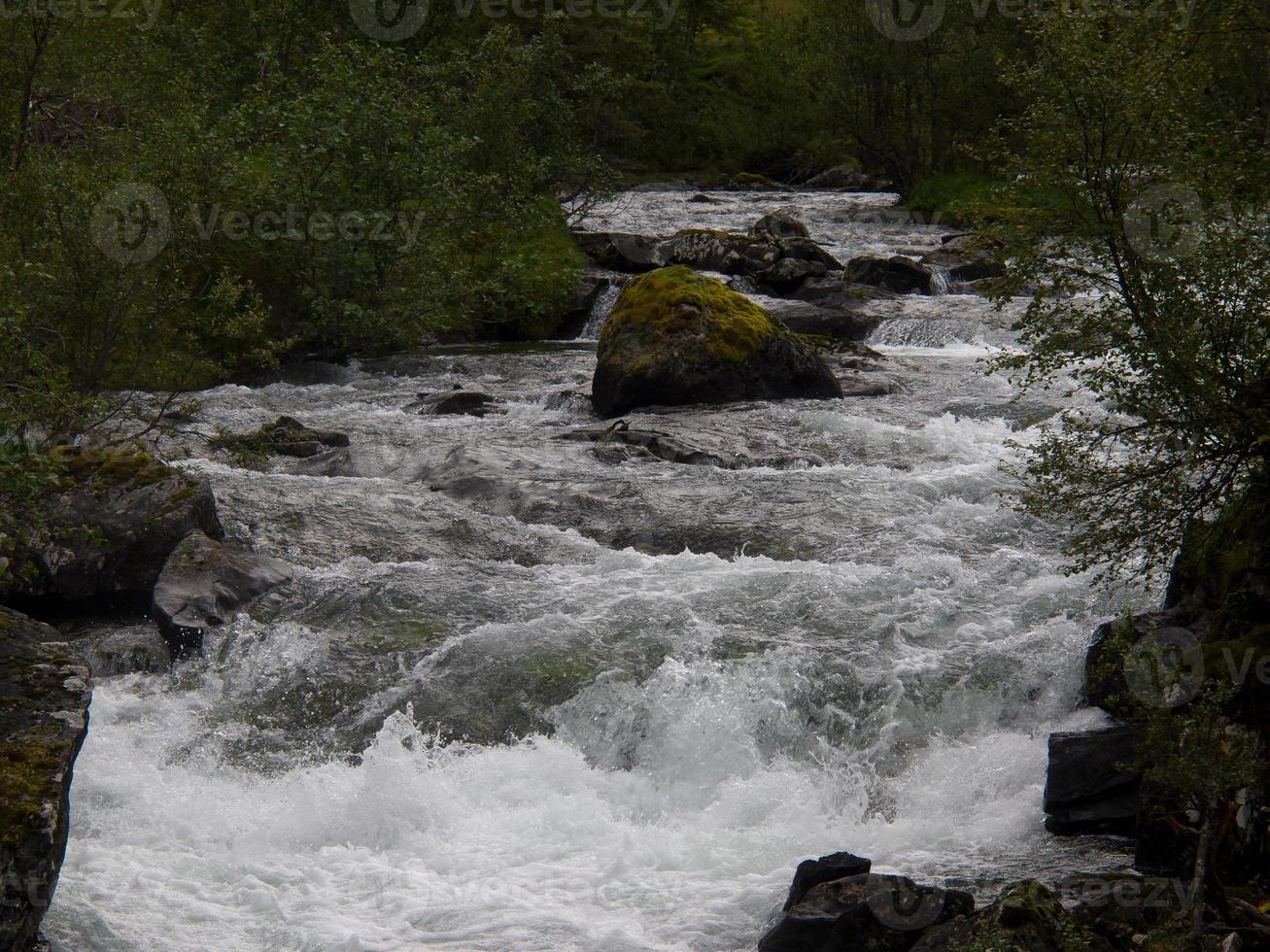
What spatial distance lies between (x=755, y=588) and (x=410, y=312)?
36.2 ft

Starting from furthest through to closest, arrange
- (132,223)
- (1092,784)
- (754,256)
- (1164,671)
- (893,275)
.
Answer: (754,256) < (893,275) < (132,223) < (1092,784) < (1164,671)

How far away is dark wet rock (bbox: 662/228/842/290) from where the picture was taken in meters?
26.2

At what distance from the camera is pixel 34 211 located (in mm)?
14203

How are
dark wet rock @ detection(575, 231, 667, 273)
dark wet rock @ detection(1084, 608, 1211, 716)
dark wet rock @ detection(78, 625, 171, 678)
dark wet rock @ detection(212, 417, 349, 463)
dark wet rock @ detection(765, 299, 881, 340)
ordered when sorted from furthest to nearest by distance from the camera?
dark wet rock @ detection(575, 231, 667, 273) < dark wet rock @ detection(765, 299, 881, 340) < dark wet rock @ detection(212, 417, 349, 463) < dark wet rock @ detection(78, 625, 171, 678) < dark wet rock @ detection(1084, 608, 1211, 716)

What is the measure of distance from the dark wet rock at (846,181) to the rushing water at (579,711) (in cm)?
3435

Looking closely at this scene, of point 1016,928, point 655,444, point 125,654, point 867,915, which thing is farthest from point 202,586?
point 1016,928

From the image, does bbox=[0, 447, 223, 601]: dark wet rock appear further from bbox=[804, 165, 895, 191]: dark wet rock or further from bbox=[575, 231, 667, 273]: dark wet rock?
bbox=[804, 165, 895, 191]: dark wet rock

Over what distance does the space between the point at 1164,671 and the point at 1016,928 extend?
6.86 feet

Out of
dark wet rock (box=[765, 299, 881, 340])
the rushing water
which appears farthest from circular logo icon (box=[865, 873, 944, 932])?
dark wet rock (box=[765, 299, 881, 340])

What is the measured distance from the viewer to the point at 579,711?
30.2 ft

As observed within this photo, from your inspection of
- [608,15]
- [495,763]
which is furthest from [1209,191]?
[608,15]

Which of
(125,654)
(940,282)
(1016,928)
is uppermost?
(940,282)

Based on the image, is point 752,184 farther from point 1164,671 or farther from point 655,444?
point 1164,671

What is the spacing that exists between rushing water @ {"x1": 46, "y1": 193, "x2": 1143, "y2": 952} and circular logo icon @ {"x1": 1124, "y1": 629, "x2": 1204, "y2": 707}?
0.99m
